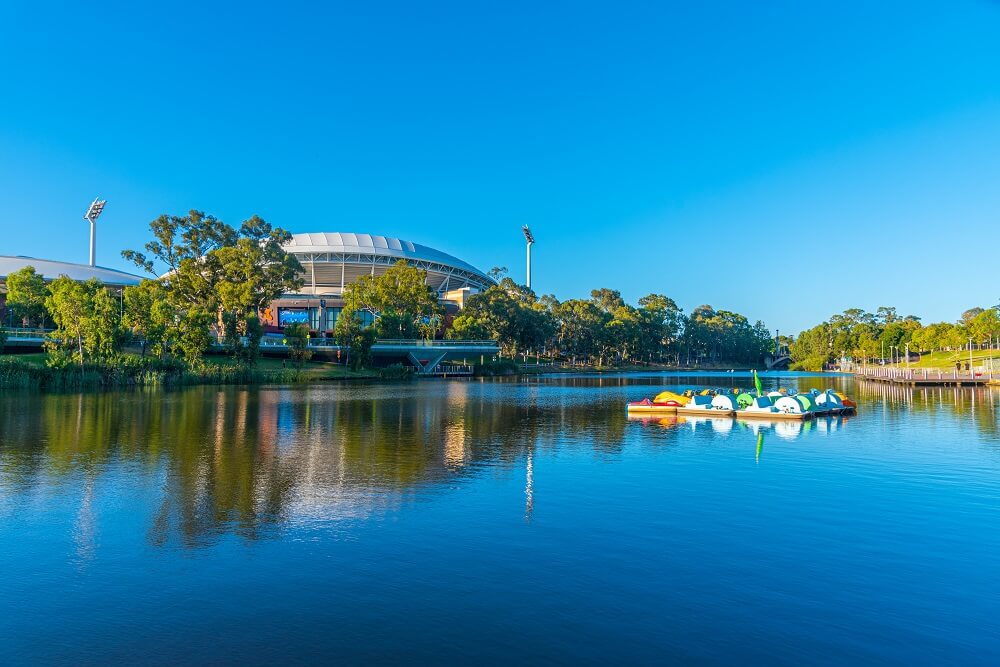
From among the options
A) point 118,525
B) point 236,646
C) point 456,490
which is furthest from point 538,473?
point 236,646

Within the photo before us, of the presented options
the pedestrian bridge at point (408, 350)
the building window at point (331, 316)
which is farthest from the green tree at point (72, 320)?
the building window at point (331, 316)

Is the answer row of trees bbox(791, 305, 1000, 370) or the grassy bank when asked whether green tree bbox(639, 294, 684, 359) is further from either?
the grassy bank

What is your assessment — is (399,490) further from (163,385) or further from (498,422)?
(163,385)

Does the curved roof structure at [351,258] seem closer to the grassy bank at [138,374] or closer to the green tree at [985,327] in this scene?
the grassy bank at [138,374]

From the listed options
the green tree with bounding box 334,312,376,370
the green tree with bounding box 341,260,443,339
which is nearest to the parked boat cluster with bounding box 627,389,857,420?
the green tree with bounding box 334,312,376,370

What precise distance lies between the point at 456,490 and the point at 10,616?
915 centimetres

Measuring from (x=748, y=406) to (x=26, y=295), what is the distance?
7377 centimetres

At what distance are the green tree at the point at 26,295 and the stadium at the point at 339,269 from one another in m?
33.5

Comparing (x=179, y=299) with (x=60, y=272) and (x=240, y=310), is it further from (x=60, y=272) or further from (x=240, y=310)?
(x=60, y=272)

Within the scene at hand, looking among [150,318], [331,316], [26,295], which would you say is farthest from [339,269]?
[150,318]

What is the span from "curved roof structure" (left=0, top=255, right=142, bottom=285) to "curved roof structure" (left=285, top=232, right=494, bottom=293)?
27.3 meters

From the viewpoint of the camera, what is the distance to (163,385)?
5509 cm

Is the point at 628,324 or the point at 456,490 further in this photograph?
the point at 628,324

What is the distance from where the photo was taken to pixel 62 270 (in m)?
94.5
